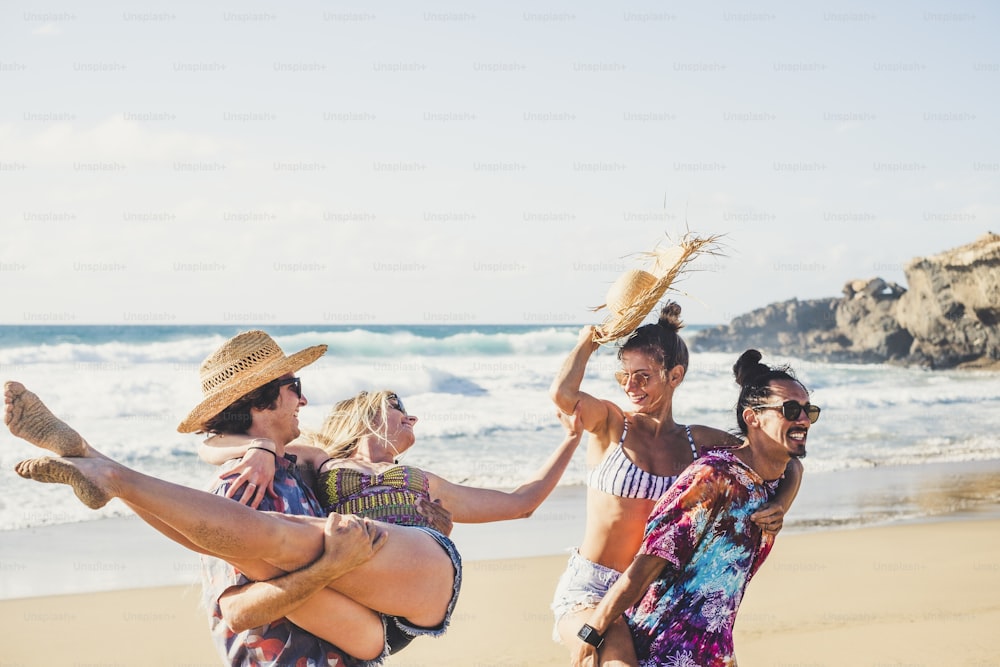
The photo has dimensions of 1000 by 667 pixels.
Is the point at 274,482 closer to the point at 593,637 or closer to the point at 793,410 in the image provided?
the point at 593,637

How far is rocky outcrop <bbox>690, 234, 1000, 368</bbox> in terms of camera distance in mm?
32562

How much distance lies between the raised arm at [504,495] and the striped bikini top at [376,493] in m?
0.26

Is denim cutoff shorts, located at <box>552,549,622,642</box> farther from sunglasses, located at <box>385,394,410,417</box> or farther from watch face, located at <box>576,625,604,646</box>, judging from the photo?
sunglasses, located at <box>385,394,410,417</box>

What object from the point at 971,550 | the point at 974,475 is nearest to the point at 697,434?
the point at 971,550

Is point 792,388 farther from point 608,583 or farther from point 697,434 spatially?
point 608,583

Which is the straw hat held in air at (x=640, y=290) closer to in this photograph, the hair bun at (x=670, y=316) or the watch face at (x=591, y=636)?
the hair bun at (x=670, y=316)

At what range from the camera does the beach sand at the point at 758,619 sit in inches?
245

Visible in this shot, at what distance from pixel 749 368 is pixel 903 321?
3837cm

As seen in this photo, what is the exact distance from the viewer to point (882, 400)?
74.4ft

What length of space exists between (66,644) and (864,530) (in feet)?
23.1

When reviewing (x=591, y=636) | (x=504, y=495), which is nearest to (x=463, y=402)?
(x=504, y=495)

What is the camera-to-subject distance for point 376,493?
319cm

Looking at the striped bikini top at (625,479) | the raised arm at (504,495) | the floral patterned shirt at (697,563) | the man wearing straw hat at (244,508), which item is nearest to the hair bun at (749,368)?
the floral patterned shirt at (697,563)

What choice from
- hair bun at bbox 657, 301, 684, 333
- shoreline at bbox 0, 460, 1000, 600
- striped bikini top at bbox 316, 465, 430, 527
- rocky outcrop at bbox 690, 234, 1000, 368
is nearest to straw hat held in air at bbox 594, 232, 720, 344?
hair bun at bbox 657, 301, 684, 333
